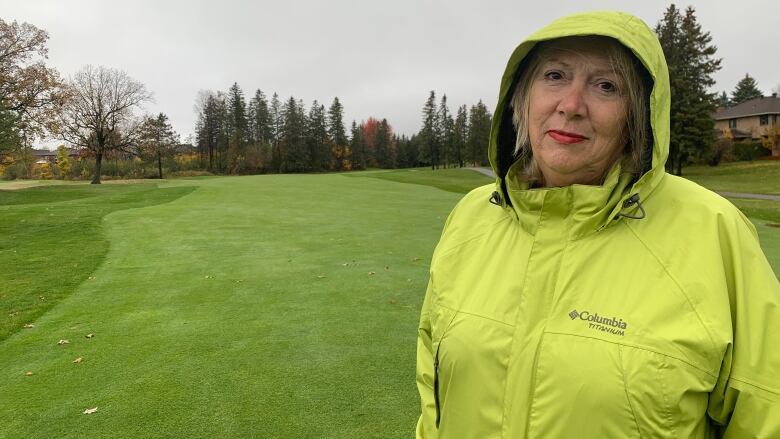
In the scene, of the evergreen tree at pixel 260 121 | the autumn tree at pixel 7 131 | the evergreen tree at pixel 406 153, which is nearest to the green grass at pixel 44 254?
the autumn tree at pixel 7 131

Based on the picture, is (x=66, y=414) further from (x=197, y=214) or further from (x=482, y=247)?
(x=197, y=214)

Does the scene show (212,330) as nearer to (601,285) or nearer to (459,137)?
(601,285)

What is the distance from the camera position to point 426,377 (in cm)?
212

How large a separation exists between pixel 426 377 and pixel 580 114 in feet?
4.10

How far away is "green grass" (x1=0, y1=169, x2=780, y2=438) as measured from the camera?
12.1 feet

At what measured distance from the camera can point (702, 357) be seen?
1.36m

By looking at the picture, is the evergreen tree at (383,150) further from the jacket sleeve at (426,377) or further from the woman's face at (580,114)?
the woman's face at (580,114)

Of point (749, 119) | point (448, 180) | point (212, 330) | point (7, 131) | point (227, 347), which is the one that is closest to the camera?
point (227, 347)

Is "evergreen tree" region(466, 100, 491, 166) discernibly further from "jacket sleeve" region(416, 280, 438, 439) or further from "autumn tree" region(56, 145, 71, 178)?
"jacket sleeve" region(416, 280, 438, 439)

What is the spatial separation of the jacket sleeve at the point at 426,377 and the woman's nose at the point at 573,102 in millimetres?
859

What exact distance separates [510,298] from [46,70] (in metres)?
39.8

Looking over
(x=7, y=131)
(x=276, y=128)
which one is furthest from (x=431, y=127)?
(x=7, y=131)

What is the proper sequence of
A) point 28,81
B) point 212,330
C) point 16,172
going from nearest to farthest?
1. point 212,330
2. point 28,81
3. point 16,172

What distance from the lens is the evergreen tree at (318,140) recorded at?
74.5 m
